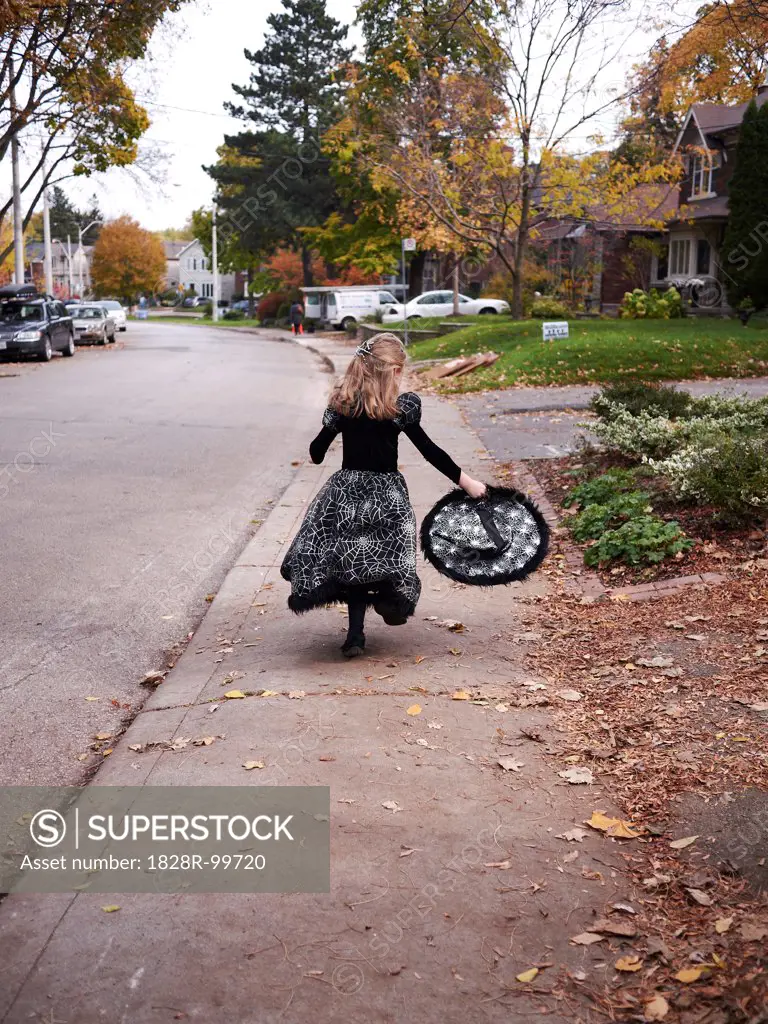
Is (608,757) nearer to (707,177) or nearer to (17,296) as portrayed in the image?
(17,296)

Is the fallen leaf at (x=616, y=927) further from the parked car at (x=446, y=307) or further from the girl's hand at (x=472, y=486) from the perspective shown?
the parked car at (x=446, y=307)

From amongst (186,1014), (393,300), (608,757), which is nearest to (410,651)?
(608,757)

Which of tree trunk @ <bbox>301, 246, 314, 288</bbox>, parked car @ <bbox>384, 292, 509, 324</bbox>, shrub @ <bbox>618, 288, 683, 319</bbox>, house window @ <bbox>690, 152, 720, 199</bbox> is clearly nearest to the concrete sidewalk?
shrub @ <bbox>618, 288, 683, 319</bbox>

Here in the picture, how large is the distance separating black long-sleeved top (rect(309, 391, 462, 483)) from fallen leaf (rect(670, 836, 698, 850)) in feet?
7.81

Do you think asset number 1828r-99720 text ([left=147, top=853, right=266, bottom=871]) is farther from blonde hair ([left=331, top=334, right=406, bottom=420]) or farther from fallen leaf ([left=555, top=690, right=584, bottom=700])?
blonde hair ([left=331, top=334, right=406, bottom=420])

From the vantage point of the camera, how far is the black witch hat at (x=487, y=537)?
594 cm

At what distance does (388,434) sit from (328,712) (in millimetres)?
1576

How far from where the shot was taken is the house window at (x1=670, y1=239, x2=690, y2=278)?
43.0m

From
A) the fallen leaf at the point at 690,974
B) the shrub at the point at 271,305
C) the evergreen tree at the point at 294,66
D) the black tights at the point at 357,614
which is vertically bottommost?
the fallen leaf at the point at 690,974

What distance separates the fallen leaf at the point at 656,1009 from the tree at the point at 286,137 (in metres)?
56.8

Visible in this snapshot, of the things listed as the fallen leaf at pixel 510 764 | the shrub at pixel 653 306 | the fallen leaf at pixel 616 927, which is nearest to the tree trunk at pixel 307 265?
the shrub at pixel 653 306

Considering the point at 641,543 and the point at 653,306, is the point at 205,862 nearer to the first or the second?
the point at 641,543

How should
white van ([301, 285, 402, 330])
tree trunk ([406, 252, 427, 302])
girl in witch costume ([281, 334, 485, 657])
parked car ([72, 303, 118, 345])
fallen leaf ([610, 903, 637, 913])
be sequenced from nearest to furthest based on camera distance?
1. fallen leaf ([610, 903, 637, 913])
2. girl in witch costume ([281, 334, 485, 657])
3. parked car ([72, 303, 118, 345])
4. white van ([301, 285, 402, 330])
5. tree trunk ([406, 252, 427, 302])

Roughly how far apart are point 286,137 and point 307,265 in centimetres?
802
